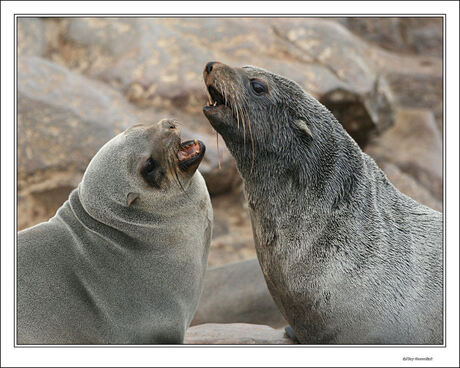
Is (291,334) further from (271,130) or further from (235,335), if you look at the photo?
(271,130)

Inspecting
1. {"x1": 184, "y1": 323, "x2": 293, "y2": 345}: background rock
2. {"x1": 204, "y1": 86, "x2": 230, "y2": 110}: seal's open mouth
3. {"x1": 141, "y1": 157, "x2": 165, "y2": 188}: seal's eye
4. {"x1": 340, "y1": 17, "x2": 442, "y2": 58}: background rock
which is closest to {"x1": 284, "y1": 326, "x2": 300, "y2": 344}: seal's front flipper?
{"x1": 184, "y1": 323, "x2": 293, "y2": 345}: background rock

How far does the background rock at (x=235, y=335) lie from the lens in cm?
499

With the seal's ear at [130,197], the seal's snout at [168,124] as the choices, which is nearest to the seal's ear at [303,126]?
the seal's snout at [168,124]

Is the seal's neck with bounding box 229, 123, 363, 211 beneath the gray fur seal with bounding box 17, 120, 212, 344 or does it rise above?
above

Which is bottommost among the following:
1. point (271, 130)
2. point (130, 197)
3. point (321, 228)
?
point (321, 228)

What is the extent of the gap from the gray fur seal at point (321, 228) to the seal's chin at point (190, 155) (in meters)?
0.46

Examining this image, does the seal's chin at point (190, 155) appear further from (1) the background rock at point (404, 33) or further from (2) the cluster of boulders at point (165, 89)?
(1) the background rock at point (404, 33)

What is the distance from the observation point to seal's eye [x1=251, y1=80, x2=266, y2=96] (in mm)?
4594

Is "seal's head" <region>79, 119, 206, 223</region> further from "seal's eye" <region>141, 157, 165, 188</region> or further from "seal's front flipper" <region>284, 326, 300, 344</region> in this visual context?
"seal's front flipper" <region>284, 326, 300, 344</region>

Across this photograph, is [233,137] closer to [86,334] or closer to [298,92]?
[298,92]

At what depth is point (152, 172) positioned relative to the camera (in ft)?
16.6

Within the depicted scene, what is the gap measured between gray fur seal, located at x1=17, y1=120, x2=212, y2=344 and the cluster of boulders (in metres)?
3.84

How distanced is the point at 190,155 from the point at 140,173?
39cm

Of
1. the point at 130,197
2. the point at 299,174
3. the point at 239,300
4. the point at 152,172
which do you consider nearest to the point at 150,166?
the point at 152,172
